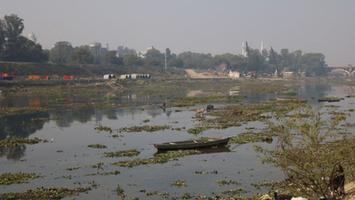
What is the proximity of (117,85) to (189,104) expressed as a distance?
60010 mm

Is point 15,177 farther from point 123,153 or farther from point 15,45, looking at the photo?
point 15,45

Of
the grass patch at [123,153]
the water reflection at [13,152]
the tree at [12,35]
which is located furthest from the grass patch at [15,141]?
the tree at [12,35]

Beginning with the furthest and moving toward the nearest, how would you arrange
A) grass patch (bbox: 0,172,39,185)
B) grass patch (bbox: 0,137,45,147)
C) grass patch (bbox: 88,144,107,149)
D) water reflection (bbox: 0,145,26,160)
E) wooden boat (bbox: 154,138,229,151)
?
grass patch (bbox: 0,137,45,147) < grass patch (bbox: 88,144,107,149) < water reflection (bbox: 0,145,26,160) < wooden boat (bbox: 154,138,229,151) < grass patch (bbox: 0,172,39,185)

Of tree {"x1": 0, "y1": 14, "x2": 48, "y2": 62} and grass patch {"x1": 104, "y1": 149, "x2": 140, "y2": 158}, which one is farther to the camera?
tree {"x1": 0, "y1": 14, "x2": 48, "y2": 62}

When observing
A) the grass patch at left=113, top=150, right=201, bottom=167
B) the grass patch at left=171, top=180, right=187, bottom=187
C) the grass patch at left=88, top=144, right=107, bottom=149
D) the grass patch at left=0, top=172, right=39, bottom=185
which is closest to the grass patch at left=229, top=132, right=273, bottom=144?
the grass patch at left=113, top=150, right=201, bottom=167

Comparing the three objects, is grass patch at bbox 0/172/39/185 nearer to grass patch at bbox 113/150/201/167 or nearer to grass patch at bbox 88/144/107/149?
grass patch at bbox 113/150/201/167

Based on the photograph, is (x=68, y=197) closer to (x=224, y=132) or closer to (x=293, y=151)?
(x=293, y=151)

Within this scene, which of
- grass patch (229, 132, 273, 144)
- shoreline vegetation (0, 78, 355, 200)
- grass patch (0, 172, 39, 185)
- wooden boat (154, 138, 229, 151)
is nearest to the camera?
shoreline vegetation (0, 78, 355, 200)

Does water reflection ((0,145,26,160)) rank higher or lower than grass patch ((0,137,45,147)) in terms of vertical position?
lower

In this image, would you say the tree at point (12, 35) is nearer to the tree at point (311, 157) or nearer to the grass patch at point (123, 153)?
the grass patch at point (123, 153)

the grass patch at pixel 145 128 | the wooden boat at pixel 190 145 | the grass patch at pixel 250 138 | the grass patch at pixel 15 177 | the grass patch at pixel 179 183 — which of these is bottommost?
the grass patch at pixel 145 128

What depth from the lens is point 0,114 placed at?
261ft

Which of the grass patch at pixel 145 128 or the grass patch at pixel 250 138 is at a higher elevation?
the grass patch at pixel 250 138

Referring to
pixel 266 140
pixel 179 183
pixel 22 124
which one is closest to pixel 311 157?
pixel 179 183
